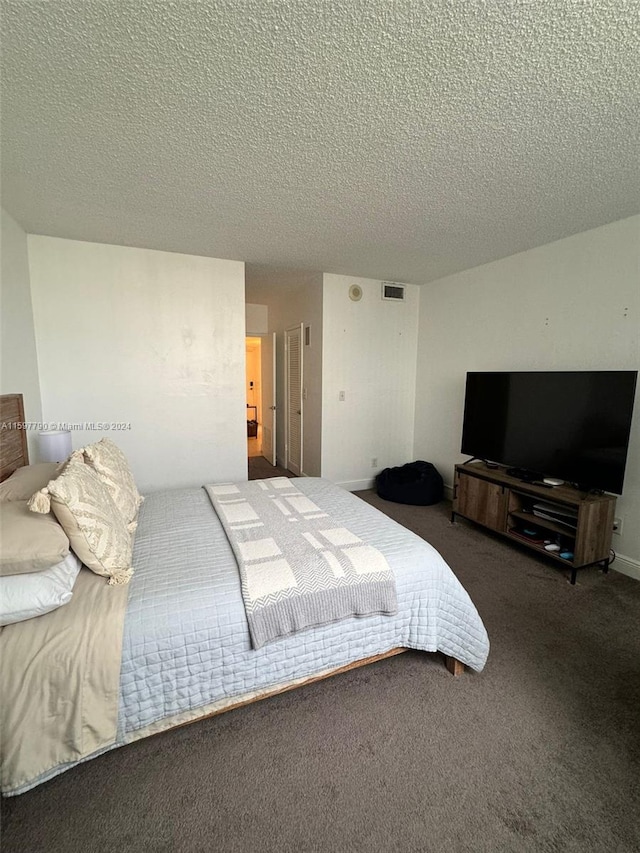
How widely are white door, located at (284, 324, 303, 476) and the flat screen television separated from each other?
7.52ft

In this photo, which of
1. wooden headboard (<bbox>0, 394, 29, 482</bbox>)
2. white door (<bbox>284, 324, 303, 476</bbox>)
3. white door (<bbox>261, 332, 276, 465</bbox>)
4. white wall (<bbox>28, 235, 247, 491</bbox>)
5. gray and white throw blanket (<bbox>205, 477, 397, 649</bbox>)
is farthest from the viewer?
white door (<bbox>261, 332, 276, 465</bbox>)

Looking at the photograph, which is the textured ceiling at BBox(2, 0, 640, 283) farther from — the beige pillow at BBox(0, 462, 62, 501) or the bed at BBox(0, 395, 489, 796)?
the bed at BBox(0, 395, 489, 796)

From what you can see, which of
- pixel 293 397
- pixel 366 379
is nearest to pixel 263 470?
pixel 293 397

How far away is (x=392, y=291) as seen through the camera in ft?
14.6

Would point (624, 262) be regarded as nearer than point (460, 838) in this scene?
No

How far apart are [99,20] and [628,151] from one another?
7.77ft

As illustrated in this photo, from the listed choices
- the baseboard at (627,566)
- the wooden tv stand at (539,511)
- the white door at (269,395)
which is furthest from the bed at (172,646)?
the white door at (269,395)

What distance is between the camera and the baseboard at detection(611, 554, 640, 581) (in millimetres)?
2576

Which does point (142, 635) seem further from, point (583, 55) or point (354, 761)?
point (583, 55)

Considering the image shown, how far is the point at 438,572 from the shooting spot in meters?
1.69

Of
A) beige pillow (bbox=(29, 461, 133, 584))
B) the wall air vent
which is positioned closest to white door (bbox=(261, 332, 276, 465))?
the wall air vent

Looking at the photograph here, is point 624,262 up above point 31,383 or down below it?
above

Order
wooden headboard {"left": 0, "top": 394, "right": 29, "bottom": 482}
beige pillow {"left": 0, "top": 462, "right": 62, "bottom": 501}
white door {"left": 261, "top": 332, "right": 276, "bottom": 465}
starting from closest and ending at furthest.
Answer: beige pillow {"left": 0, "top": 462, "right": 62, "bottom": 501}
wooden headboard {"left": 0, "top": 394, "right": 29, "bottom": 482}
white door {"left": 261, "top": 332, "right": 276, "bottom": 465}

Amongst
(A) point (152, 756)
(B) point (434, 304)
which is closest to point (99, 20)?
(A) point (152, 756)
